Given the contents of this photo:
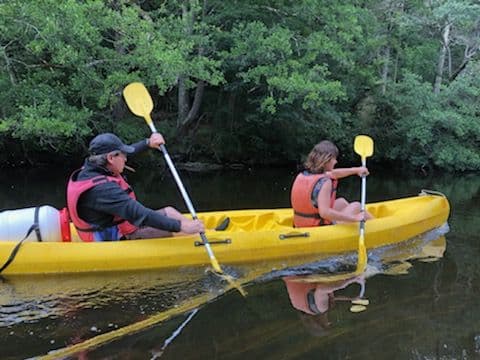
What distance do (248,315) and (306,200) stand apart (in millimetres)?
1491

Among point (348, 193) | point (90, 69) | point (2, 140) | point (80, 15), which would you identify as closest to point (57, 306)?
point (80, 15)

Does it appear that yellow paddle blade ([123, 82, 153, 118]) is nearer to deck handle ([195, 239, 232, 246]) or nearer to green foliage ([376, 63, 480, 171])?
deck handle ([195, 239, 232, 246])

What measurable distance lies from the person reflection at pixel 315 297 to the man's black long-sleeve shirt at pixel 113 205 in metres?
0.98

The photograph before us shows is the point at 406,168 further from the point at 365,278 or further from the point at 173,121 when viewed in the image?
the point at 365,278

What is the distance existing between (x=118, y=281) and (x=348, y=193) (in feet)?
20.8

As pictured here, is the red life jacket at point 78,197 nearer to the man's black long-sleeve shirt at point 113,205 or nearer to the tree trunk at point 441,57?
the man's black long-sleeve shirt at point 113,205

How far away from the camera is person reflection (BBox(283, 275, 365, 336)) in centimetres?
360

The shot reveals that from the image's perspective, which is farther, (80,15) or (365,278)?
(80,15)

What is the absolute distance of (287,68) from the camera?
1004 centimetres

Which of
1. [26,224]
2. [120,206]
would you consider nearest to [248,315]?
[120,206]

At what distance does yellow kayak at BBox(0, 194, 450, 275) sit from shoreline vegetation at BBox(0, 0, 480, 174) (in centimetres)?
323

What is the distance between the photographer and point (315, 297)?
4062 millimetres

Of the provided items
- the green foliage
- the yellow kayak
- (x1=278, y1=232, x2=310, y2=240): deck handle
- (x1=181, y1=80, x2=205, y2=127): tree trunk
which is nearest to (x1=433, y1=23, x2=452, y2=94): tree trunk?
the green foliage

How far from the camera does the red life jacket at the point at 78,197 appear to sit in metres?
3.97
